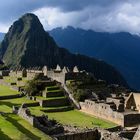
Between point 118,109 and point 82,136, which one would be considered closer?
point 82,136

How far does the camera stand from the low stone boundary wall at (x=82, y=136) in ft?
93.2

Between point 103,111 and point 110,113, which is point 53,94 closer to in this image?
point 103,111

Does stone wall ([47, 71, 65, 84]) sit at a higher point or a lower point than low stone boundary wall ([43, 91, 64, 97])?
higher

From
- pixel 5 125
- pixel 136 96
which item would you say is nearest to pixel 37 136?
pixel 5 125

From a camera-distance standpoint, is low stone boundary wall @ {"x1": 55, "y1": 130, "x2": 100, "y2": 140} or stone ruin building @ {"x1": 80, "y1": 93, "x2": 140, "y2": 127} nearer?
low stone boundary wall @ {"x1": 55, "y1": 130, "x2": 100, "y2": 140}

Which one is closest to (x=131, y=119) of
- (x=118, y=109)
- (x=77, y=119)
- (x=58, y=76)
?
(x=118, y=109)

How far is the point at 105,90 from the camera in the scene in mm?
57906

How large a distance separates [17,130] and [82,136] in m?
4.50

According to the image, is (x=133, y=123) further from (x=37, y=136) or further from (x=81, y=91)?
(x=37, y=136)

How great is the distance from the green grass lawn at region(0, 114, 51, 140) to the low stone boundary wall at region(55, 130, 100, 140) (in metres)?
1.57

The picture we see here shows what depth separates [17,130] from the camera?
89.8 ft

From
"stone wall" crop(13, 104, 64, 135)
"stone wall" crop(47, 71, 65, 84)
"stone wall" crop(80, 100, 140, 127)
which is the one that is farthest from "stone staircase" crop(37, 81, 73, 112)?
"stone wall" crop(13, 104, 64, 135)

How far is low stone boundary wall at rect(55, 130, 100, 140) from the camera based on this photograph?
28406 millimetres

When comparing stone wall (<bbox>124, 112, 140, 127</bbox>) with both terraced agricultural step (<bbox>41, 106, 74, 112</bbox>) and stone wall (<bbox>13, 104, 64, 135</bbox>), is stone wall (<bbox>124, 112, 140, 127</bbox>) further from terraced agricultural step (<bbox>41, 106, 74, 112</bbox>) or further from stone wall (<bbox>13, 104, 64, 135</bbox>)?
stone wall (<bbox>13, 104, 64, 135</bbox>)
